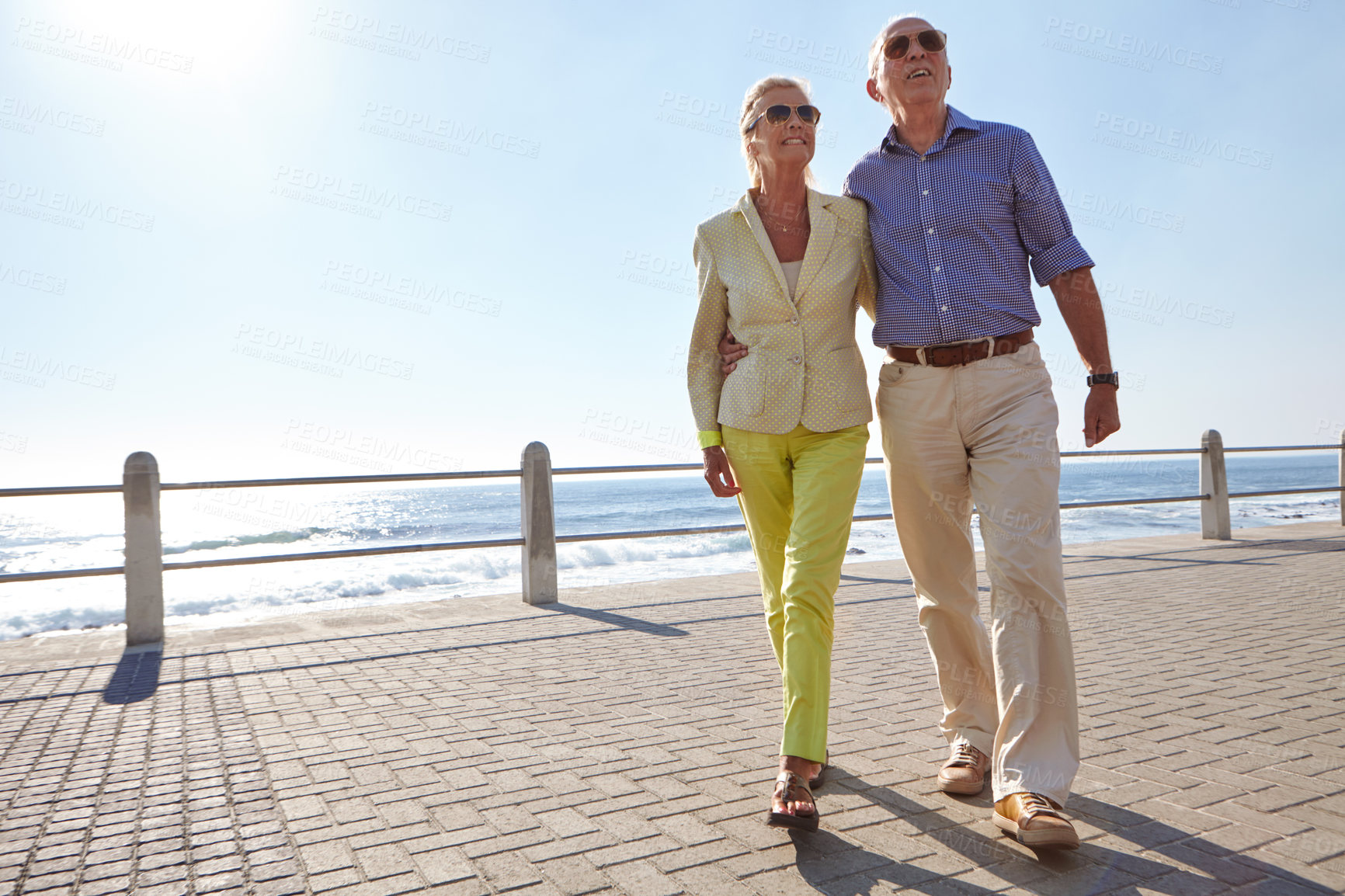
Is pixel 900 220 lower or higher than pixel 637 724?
higher

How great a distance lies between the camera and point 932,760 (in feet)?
10.6

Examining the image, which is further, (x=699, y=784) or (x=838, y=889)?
(x=699, y=784)

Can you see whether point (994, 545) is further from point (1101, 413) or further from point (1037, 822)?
point (1037, 822)

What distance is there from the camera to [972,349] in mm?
2771

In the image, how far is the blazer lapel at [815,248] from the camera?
2898 millimetres

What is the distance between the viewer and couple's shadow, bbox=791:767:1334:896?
2152 mm

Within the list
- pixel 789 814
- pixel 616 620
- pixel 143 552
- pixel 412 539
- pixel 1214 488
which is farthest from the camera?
pixel 412 539

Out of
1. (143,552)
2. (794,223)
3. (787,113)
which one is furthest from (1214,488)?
Result: (143,552)

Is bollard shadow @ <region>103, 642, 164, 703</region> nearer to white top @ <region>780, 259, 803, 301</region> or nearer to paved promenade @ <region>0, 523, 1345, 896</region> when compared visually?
paved promenade @ <region>0, 523, 1345, 896</region>

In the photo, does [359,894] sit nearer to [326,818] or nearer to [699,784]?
[326,818]

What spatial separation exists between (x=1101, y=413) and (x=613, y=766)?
199 centimetres

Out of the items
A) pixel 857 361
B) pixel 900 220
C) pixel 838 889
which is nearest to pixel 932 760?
pixel 838 889

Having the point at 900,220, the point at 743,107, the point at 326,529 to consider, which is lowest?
the point at 326,529

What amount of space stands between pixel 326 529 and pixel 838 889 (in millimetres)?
48298
